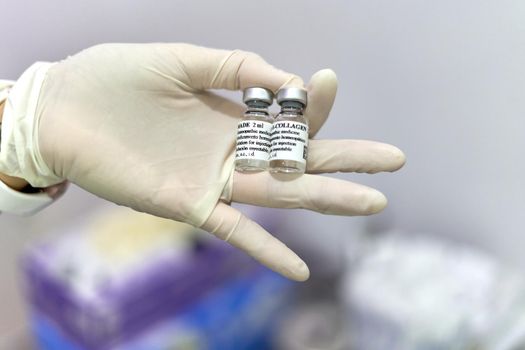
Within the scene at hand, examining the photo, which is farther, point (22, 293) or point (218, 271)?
point (22, 293)

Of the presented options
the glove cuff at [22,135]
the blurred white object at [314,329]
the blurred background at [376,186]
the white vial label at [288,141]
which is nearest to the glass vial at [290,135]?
the white vial label at [288,141]

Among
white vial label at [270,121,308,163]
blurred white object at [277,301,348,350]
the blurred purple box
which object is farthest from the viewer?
blurred white object at [277,301,348,350]

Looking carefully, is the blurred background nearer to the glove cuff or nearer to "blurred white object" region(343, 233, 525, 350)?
"blurred white object" region(343, 233, 525, 350)

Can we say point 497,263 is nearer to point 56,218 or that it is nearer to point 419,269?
point 419,269

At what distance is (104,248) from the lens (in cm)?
143

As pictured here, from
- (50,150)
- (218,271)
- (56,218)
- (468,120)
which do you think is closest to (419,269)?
(468,120)

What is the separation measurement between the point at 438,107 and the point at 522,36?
0.26m

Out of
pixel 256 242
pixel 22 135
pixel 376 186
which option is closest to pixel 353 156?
pixel 256 242

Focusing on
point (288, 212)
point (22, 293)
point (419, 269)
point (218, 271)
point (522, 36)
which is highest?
point (522, 36)

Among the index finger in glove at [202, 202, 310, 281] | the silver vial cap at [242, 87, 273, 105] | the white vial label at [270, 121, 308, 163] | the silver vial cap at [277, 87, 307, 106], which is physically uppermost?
the silver vial cap at [277, 87, 307, 106]

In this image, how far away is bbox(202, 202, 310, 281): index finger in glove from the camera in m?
0.78

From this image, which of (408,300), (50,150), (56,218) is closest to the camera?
(50,150)

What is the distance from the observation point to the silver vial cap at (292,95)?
755 mm

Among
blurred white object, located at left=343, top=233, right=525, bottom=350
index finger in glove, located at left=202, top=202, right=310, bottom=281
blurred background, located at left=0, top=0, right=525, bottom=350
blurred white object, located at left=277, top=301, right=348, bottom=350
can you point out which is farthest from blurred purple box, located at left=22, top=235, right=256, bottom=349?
index finger in glove, located at left=202, top=202, right=310, bottom=281
